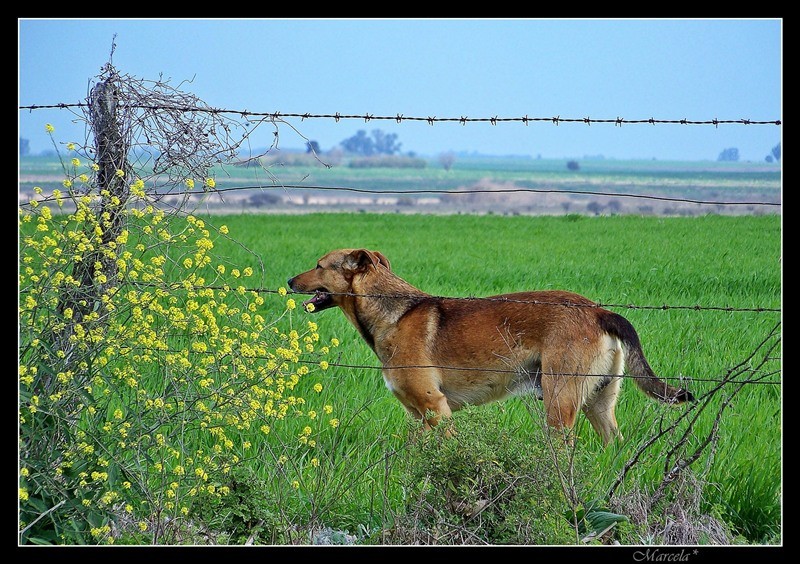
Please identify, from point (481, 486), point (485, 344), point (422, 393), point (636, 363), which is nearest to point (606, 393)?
point (636, 363)

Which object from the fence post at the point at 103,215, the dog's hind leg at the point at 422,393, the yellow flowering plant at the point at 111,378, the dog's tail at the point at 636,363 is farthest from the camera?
the dog's hind leg at the point at 422,393

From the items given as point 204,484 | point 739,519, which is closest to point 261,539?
point 204,484

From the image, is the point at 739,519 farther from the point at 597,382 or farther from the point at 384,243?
the point at 384,243

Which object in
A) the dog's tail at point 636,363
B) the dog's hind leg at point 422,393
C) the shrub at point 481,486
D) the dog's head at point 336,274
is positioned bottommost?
the shrub at point 481,486

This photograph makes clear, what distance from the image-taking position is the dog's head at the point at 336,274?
21.6 feet

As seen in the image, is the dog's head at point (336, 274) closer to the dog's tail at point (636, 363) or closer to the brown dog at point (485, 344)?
the brown dog at point (485, 344)

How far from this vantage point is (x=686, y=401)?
565cm

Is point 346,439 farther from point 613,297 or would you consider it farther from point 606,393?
point 613,297

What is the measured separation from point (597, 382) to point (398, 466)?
162cm

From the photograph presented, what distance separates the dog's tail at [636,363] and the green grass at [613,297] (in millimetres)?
147

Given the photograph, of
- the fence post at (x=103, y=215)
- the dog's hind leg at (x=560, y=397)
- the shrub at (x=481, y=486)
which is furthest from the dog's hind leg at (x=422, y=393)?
the fence post at (x=103, y=215)

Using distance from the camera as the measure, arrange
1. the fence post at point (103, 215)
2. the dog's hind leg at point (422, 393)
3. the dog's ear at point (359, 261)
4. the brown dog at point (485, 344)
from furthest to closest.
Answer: the dog's ear at point (359, 261), the dog's hind leg at point (422, 393), the brown dog at point (485, 344), the fence post at point (103, 215)

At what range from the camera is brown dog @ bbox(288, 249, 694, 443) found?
6117 millimetres

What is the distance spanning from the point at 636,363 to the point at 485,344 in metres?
1.05
